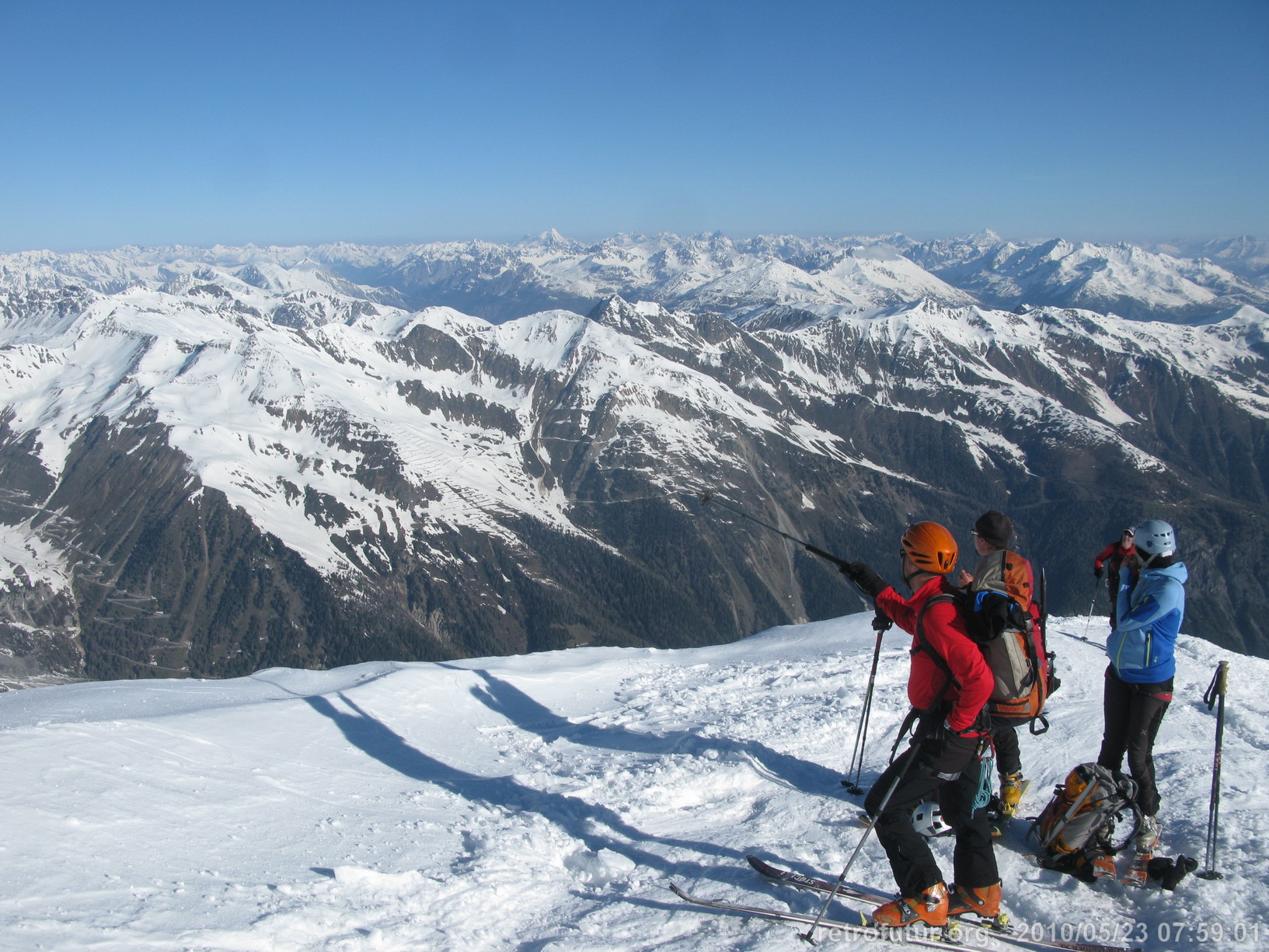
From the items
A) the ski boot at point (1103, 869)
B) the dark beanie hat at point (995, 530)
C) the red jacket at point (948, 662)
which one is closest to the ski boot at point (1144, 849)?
the ski boot at point (1103, 869)

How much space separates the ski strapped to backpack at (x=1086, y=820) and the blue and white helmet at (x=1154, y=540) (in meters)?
2.51

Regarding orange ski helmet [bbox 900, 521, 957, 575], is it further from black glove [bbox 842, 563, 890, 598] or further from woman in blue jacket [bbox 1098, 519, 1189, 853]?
woman in blue jacket [bbox 1098, 519, 1189, 853]

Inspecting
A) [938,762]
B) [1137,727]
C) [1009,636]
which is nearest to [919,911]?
[938,762]

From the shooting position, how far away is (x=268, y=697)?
13891 mm

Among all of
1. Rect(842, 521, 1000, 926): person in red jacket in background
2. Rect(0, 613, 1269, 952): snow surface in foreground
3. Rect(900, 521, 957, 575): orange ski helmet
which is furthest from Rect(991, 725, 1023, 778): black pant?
Rect(900, 521, 957, 575): orange ski helmet

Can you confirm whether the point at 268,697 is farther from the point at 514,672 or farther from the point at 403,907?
the point at 403,907

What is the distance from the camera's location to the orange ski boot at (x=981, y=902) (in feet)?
21.3

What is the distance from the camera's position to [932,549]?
6527 mm

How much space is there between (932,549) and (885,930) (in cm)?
355

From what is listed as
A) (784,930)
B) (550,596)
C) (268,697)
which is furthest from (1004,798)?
(550,596)

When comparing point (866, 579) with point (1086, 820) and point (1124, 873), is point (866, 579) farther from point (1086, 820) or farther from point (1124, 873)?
point (1124, 873)

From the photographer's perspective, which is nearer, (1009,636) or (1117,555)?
(1009,636)

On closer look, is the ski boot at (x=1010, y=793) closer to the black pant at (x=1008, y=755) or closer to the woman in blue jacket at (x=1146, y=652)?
the black pant at (x=1008, y=755)

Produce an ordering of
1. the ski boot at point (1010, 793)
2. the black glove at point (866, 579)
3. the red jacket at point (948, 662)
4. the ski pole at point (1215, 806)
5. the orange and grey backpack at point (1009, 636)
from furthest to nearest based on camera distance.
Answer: the ski boot at point (1010, 793) → the black glove at point (866, 579) → the ski pole at point (1215, 806) → the orange and grey backpack at point (1009, 636) → the red jacket at point (948, 662)
